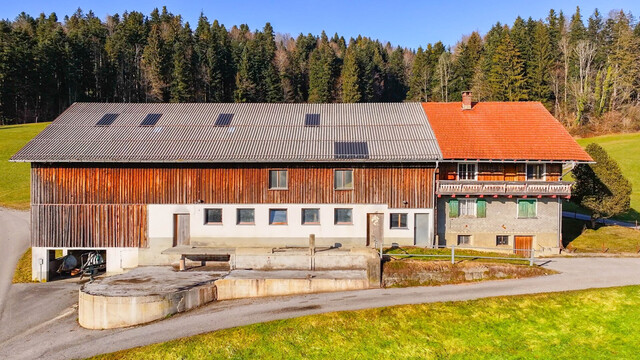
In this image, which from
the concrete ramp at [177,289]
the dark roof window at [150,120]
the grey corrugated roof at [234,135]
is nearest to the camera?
the concrete ramp at [177,289]

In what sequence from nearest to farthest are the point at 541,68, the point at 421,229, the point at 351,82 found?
the point at 421,229 < the point at 541,68 < the point at 351,82

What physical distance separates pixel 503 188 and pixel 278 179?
1458 centimetres

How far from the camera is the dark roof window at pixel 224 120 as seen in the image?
2839cm

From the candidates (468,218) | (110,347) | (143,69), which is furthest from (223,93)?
(110,347)

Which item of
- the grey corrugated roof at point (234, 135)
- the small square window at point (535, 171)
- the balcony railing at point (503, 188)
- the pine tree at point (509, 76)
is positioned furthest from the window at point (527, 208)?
the pine tree at point (509, 76)

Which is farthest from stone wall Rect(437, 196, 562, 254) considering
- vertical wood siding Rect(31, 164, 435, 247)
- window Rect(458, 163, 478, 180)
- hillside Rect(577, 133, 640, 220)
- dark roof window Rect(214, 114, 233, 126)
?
hillside Rect(577, 133, 640, 220)

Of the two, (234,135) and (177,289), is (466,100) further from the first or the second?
(177,289)

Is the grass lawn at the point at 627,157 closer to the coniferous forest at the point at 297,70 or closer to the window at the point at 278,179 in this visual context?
the coniferous forest at the point at 297,70

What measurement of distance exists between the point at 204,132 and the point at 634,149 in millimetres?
61612

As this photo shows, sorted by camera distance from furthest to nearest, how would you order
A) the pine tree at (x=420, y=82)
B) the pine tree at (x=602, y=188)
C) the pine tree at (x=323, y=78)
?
the pine tree at (x=420, y=82) < the pine tree at (x=323, y=78) < the pine tree at (x=602, y=188)

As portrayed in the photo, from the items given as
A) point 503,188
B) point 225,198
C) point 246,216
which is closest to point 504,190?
point 503,188

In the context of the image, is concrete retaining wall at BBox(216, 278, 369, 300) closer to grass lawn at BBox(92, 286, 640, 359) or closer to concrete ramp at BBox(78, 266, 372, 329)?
concrete ramp at BBox(78, 266, 372, 329)

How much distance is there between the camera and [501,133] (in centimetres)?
2742

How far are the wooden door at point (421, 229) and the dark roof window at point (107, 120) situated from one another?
896 inches
